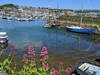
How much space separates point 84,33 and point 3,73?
106 feet

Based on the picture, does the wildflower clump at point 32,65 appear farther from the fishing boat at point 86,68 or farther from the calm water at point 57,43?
the calm water at point 57,43

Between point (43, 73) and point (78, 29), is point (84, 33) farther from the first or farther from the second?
point (43, 73)

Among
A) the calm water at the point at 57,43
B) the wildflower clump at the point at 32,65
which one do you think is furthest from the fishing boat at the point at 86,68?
the calm water at the point at 57,43

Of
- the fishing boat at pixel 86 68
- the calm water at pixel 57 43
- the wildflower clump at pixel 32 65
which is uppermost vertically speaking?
the wildflower clump at pixel 32 65

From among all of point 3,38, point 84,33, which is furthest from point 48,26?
point 3,38

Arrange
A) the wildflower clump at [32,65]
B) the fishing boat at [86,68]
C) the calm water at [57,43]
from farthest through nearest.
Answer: the calm water at [57,43]
the fishing boat at [86,68]
the wildflower clump at [32,65]

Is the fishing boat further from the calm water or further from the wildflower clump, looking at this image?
the calm water

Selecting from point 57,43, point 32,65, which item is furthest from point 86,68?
point 57,43

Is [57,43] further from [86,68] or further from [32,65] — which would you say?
[32,65]

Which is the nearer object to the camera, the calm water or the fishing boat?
the fishing boat

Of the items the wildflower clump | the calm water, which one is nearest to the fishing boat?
the wildflower clump

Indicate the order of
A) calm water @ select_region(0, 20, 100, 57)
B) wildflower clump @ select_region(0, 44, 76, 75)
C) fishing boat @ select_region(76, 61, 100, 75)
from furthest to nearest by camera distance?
1. calm water @ select_region(0, 20, 100, 57)
2. fishing boat @ select_region(76, 61, 100, 75)
3. wildflower clump @ select_region(0, 44, 76, 75)

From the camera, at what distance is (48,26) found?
5119 centimetres

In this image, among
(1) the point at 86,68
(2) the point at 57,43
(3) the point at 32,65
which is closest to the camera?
(3) the point at 32,65
